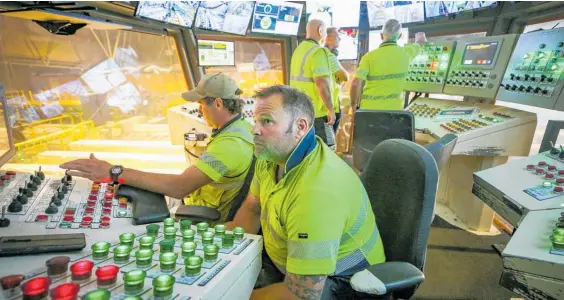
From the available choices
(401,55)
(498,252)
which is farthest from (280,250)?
(401,55)

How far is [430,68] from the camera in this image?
327 cm

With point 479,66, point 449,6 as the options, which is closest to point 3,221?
point 479,66

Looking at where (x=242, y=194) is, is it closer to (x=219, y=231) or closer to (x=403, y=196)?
(x=219, y=231)

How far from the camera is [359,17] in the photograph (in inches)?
173

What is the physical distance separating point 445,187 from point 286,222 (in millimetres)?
2657

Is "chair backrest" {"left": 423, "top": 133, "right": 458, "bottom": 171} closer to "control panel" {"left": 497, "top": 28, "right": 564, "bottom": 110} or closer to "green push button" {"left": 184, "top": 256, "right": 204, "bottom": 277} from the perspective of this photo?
A: "control panel" {"left": 497, "top": 28, "right": 564, "bottom": 110}

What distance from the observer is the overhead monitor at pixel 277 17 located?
389 cm

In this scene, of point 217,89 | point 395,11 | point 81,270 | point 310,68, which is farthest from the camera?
point 395,11

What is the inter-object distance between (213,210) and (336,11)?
3.60 m

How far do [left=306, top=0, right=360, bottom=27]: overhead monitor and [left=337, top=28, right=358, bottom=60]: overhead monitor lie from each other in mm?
144

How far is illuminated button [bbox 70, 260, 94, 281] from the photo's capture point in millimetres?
716

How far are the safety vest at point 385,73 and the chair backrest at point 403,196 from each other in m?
2.14

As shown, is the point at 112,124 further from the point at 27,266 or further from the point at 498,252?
the point at 498,252

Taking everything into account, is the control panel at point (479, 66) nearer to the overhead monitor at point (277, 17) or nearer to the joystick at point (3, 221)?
the overhead monitor at point (277, 17)
